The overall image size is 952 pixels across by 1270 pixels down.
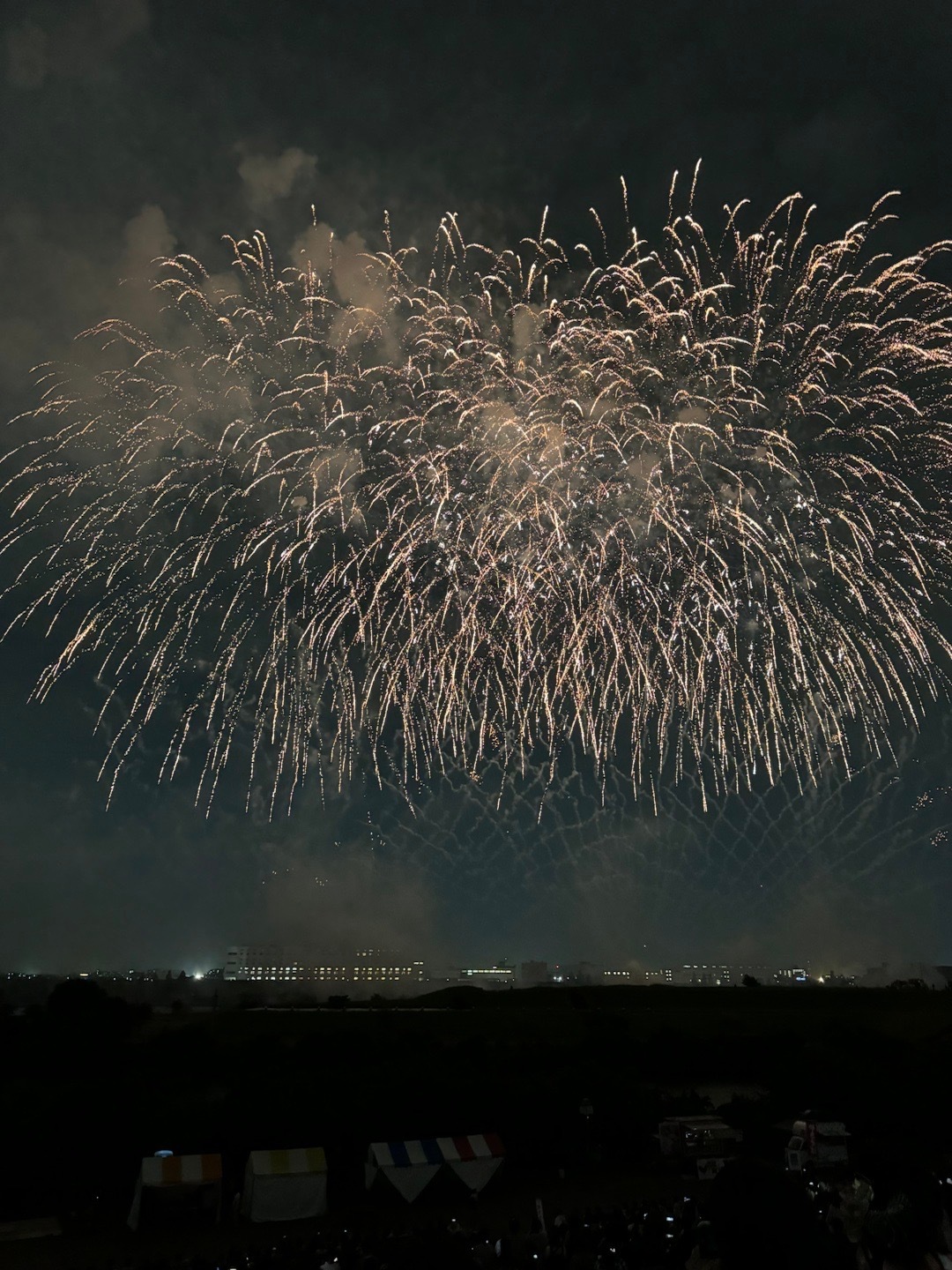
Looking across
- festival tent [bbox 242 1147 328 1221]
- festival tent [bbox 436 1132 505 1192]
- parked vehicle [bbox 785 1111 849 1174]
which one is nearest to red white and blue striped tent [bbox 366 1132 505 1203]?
festival tent [bbox 436 1132 505 1192]

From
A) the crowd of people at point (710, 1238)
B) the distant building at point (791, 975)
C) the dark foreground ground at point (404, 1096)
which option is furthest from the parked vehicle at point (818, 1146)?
the distant building at point (791, 975)

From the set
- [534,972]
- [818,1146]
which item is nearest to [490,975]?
[534,972]

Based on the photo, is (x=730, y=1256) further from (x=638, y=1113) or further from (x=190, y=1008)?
(x=190, y=1008)

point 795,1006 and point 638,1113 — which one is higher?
point 795,1006

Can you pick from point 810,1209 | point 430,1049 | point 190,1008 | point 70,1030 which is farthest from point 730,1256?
point 190,1008

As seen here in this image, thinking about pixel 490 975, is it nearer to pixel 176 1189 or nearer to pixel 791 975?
pixel 791 975

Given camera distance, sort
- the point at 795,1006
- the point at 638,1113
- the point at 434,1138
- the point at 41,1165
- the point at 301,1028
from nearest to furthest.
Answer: the point at 41,1165 < the point at 434,1138 < the point at 638,1113 < the point at 301,1028 < the point at 795,1006
